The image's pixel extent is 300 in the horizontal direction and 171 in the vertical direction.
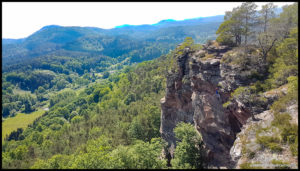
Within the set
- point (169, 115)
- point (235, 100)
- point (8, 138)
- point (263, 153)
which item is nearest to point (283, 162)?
point (263, 153)

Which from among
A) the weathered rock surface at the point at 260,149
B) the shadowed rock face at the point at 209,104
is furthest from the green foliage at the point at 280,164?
the shadowed rock face at the point at 209,104

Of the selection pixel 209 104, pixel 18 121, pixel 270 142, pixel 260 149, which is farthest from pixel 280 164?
pixel 18 121

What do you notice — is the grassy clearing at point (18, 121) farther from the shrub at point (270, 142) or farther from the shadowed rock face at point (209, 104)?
the shrub at point (270, 142)

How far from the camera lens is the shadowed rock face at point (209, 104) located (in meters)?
27.9

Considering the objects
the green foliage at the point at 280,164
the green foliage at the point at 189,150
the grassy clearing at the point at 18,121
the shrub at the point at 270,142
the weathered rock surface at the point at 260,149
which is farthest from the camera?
the grassy clearing at the point at 18,121

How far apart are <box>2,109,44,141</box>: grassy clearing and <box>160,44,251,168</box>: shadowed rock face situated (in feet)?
569

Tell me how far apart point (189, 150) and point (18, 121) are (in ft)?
680

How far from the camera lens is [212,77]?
30.8m

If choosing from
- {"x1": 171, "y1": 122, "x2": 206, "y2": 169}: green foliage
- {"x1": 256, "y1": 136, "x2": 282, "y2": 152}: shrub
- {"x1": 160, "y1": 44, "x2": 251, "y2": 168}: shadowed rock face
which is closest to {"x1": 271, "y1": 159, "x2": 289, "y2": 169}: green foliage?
{"x1": 256, "y1": 136, "x2": 282, "y2": 152}: shrub

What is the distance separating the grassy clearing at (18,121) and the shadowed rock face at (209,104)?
569ft

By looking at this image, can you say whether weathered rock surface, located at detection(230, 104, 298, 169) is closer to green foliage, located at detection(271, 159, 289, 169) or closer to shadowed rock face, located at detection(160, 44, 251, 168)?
green foliage, located at detection(271, 159, 289, 169)

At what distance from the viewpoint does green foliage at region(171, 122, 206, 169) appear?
31016mm

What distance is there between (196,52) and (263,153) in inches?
1002

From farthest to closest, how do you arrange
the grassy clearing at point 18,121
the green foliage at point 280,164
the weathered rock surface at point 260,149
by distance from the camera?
the grassy clearing at point 18,121, the weathered rock surface at point 260,149, the green foliage at point 280,164
